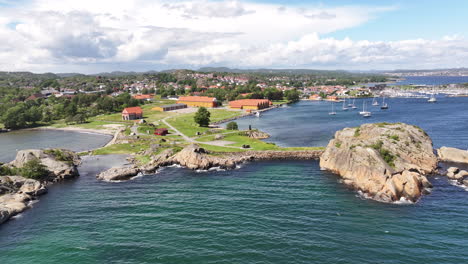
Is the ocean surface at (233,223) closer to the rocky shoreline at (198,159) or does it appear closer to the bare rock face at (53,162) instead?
the rocky shoreline at (198,159)

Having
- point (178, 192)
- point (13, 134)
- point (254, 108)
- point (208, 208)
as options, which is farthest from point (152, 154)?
point (254, 108)

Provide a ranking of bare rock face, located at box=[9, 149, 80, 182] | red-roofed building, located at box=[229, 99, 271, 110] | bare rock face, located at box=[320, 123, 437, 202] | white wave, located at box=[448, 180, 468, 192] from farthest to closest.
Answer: red-roofed building, located at box=[229, 99, 271, 110], bare rock face, located at box=[9, 149, 80, 182], white wave, located at box=[448, 180, 468, 192], bare rock face, located at box=[320, 123, 437, 202]

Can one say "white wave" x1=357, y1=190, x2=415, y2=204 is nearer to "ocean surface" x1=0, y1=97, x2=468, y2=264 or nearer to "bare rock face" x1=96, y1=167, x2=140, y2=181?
"ocean surface" x1=0, y1=97, x2=468, y2=264

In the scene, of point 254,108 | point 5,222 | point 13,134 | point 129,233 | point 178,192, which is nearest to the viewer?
point 129,233

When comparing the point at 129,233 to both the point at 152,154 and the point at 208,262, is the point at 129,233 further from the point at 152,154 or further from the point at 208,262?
the point at 152,154

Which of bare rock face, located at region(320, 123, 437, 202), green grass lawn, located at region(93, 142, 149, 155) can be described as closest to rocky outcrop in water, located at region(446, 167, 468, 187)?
bare rock face, located at region(320, 123, 437, 202)

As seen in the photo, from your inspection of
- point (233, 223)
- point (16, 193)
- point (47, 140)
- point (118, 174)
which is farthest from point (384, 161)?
point (47, 140)

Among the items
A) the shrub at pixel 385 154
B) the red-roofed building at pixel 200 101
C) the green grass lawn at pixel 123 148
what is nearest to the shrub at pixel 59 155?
the green grass lawn at pixel 123 148
